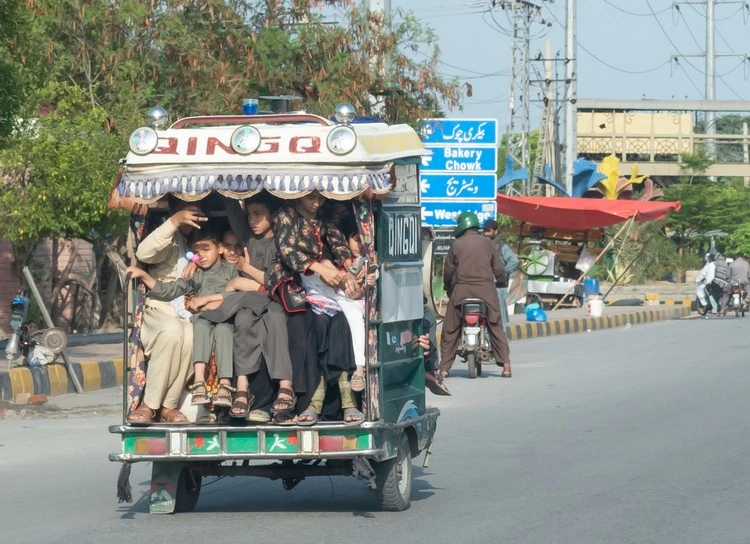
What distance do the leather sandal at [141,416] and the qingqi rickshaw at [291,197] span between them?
0.03 metres

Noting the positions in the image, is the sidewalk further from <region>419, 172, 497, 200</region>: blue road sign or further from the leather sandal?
the leather sandal

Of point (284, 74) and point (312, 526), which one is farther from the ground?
point (284, 74)

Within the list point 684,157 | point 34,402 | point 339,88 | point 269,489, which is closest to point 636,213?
point 339,88

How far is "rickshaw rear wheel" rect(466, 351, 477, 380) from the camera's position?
16281 millimetres

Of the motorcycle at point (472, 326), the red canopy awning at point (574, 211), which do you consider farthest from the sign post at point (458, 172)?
the red canopy awning at point (574, 211)

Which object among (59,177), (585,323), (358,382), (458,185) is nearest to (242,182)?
(358,382)

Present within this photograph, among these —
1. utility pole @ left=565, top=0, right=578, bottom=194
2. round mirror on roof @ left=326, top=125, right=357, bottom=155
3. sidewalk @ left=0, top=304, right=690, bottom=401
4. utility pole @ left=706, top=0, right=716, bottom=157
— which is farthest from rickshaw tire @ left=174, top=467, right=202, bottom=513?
utility pole @ left=706, top=0, right=716, bottom=157

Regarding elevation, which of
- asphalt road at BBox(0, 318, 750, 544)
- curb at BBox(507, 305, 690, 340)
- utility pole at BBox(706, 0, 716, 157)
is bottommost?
asphalt road at BBox(0, 318, 750, 544)

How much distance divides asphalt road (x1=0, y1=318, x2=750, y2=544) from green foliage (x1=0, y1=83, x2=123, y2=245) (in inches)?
157

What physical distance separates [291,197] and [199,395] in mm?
1138

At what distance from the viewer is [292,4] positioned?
20.2 metres

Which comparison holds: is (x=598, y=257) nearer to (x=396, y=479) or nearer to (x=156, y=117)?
(x=396, y=479)

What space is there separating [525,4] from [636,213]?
14450 mm

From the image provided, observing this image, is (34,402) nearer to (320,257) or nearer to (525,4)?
(320,257)
